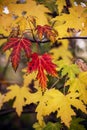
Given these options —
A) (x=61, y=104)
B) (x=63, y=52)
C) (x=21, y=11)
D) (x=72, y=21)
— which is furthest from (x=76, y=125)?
(x=63, y=52)

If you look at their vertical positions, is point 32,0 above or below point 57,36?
above

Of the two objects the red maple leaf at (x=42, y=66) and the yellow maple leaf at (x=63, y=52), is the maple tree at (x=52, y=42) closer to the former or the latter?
the red maple leaf at (x=42, y=66)

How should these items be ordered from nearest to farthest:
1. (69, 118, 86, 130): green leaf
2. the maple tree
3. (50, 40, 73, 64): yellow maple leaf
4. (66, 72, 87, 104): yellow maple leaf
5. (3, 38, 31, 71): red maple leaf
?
(3, 38, 31, 71): red maple leaf < the maple tree < (66, 72, 87, 104): yellow maple leaf < (69, 118, 86, 130): green leaf < (50, 40, 73, 64): yellow maple leaf

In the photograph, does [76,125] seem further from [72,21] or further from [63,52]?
[63,52]

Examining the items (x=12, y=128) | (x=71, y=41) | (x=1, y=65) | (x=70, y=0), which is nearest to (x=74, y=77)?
(x=70, y=0)

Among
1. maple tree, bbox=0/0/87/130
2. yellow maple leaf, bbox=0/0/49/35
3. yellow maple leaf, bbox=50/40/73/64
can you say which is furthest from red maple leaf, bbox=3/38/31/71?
yellow maple leaf, bbox=50/40/73/64

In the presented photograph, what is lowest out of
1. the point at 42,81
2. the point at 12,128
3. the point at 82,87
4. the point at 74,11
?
the point at 12,128

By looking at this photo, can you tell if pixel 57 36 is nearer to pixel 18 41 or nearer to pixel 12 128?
pixel 18 41

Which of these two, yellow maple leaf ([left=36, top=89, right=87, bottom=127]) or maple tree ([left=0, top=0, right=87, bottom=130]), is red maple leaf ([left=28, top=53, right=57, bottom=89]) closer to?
maple tree ([left=0, top=0, right=87, bottom=130])

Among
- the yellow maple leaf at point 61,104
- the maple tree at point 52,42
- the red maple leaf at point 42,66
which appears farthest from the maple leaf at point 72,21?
the yellow maple leaf at point 61,104
